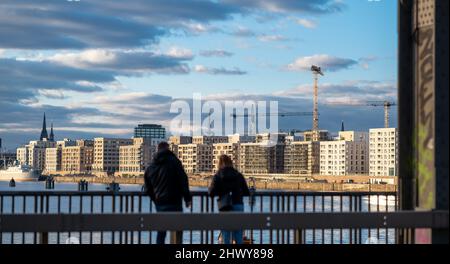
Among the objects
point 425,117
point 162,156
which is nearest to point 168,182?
point 162,156

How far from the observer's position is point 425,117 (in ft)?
34.3

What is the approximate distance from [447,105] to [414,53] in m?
1.04

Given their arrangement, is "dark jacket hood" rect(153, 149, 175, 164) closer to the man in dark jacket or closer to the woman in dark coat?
the man in dark jacket

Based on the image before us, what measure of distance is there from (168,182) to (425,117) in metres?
3.98

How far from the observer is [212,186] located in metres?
13.2

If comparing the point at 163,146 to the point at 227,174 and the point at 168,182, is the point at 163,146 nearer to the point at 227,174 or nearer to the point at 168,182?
the point at 168,182

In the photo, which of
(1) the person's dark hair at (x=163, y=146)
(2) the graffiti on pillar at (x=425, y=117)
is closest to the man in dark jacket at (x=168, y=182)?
(1) the person's dark hair at (x=163, y=146)

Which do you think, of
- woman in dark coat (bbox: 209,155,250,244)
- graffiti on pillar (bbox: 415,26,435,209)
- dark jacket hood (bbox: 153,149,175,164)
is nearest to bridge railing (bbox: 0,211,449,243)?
graffiti on pillar (bbox: 415,26,435,209)

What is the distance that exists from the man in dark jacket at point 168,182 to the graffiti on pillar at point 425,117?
11.7 feet

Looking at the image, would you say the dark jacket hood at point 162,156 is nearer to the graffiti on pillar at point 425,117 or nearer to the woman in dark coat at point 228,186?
the woman in dark coat at point 228,186
